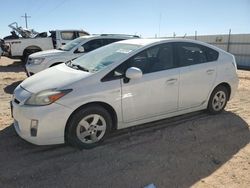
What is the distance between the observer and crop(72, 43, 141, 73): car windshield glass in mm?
4603

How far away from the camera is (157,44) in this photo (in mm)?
4934

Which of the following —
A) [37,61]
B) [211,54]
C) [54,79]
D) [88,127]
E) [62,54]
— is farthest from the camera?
[62,54]

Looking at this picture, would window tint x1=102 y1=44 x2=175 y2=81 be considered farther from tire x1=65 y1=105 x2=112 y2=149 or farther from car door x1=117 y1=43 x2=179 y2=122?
tire x1=65 y1=105 x2=112 y2=149

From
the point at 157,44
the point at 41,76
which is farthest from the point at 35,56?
the point at 157,44

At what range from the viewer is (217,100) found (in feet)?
19.0

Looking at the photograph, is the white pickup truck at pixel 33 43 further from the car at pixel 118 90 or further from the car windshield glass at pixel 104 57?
the car at pixel 118 90

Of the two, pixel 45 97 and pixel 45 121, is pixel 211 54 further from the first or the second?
pixel 45 121

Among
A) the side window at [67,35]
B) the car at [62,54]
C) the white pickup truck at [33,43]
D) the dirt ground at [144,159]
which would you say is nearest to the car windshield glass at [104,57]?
the dirt ground at [144,159]

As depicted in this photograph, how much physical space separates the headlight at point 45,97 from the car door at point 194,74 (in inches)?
84.1

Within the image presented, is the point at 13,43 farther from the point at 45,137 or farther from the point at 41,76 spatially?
the point at 45,137

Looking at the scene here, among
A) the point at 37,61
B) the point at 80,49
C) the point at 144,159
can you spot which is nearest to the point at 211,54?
the point at 144,159

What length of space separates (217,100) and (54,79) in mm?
3280

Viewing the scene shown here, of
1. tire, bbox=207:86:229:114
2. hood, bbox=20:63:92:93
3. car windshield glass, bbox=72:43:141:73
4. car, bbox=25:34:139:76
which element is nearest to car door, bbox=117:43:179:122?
car windshield glass, bbox=72:43:141:73

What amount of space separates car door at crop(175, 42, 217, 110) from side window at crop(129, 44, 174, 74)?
0.68 ft
